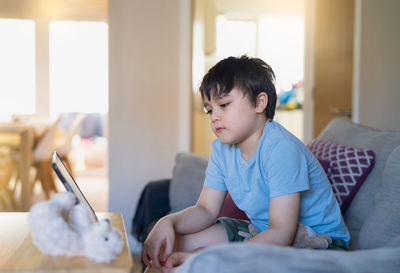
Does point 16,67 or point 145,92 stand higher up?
point 16,67

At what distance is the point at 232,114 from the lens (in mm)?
1167

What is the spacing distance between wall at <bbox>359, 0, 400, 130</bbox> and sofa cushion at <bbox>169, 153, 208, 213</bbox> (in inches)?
66.2

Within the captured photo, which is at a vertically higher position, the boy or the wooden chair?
the boy

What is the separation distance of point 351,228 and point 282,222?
0.68m

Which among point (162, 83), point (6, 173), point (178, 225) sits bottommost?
point (6, 173)

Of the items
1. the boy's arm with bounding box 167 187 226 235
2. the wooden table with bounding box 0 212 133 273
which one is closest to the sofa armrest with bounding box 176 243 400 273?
the wooden table with bounding box 0 212 133 273

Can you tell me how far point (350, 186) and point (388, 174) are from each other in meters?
0.24

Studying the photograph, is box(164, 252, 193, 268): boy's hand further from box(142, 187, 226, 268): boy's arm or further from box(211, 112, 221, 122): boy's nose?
box(211, 112, 221, 122): boy's nose

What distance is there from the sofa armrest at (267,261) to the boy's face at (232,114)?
516mm

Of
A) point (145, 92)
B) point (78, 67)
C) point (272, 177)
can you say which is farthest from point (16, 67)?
point (272, 177)

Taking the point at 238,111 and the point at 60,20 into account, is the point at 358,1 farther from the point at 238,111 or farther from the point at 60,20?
the point at 60,20

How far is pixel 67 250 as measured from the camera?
0.77 meters

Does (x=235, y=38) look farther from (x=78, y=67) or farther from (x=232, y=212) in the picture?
(x=232, y=212)

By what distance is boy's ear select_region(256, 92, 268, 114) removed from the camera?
1.19 metres
